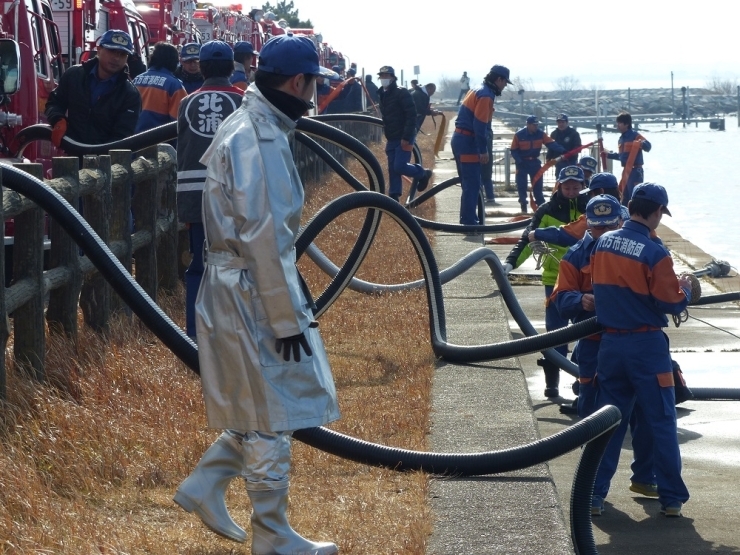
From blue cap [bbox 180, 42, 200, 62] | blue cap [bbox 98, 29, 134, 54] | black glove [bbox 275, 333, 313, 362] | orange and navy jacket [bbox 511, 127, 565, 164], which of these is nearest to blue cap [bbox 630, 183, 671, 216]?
black glove [bbox 275, 333, 313, 362]

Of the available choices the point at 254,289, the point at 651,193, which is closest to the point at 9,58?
the point at 651,193

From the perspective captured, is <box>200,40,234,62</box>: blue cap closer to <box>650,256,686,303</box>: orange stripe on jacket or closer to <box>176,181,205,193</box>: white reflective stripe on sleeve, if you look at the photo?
<box>176,181,205,193</box>: white reflective stripe on sleeve

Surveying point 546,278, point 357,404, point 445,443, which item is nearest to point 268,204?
point 445,443

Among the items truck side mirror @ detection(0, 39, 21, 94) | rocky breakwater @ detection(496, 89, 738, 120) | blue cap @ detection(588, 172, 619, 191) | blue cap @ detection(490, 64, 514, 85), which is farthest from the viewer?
rocky breakwater @ detection(496, 89, 738, 120)

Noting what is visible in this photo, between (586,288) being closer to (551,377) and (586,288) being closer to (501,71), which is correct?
(551,377)

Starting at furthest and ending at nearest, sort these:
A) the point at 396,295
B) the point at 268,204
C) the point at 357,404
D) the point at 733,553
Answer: the point at 396,295
the point at 357,404
the point at 733,553
the point at 268,204

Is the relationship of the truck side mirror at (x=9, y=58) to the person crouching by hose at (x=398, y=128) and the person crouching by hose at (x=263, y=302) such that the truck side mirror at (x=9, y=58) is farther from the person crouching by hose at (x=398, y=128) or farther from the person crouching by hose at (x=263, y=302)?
the person crouching by hose at (x=398, y=128)

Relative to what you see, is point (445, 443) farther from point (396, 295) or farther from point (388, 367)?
point (396, 295)

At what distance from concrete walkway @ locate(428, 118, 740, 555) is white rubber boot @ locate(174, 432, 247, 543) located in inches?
29.0

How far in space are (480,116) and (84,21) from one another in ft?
14.5

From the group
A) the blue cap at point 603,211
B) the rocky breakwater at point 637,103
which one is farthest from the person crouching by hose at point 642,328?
the rocky breakwater at point 637,103

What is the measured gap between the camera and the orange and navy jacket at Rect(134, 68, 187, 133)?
9844 millimetres

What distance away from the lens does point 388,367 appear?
7.78 meters

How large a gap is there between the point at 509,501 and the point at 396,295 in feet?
16.7
